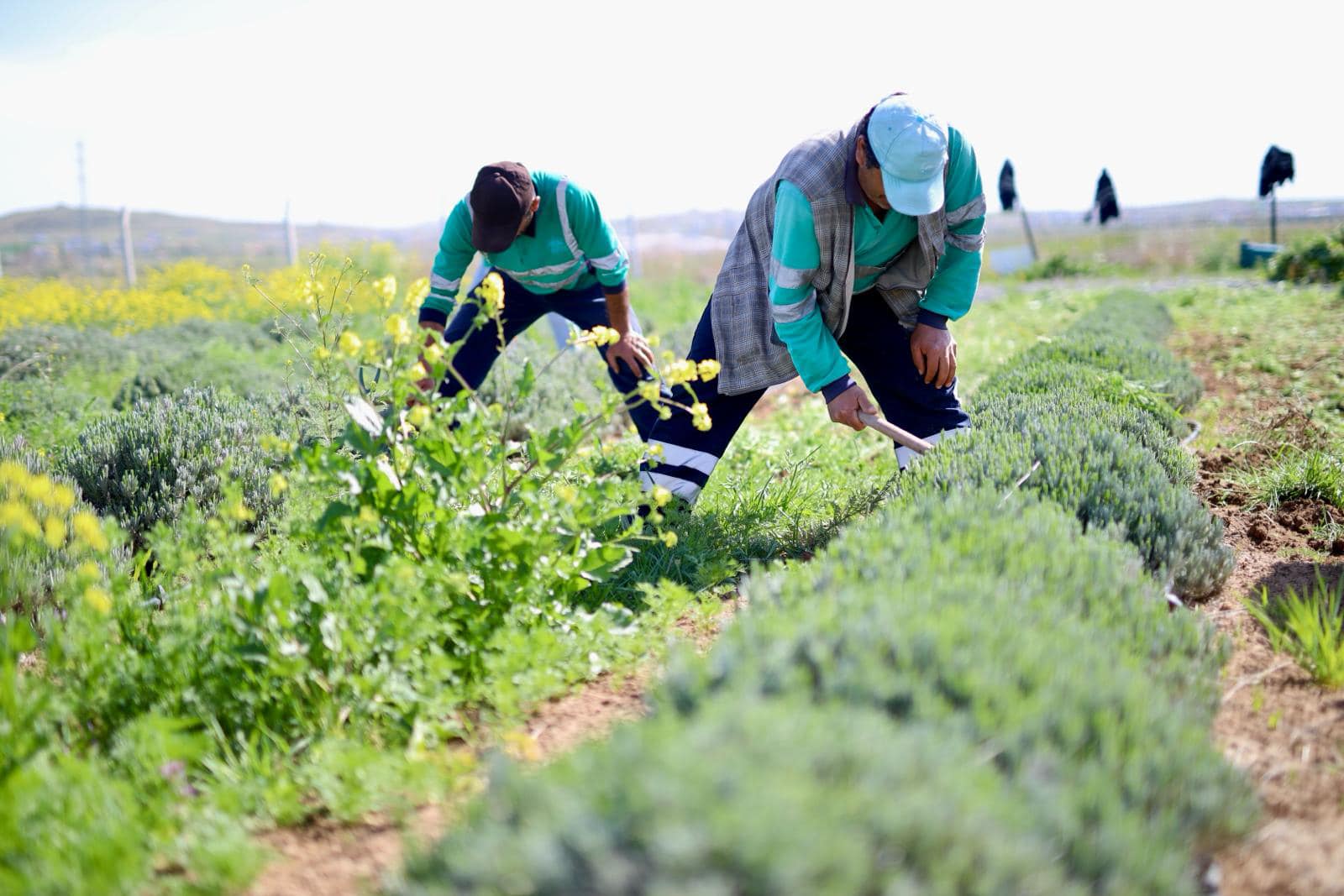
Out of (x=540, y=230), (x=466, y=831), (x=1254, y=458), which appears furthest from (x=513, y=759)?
(x=1254, y=458)

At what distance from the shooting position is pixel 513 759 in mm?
1940

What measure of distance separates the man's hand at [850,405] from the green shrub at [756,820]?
203 centimetres

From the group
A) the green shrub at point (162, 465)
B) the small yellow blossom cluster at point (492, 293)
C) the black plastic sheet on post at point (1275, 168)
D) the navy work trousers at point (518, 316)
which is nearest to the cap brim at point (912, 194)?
the small yellow blossom cluster at point (492, 293)

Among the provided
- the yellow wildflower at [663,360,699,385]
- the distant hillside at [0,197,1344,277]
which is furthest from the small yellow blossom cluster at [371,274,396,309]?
the distant hillside at [0,197,1344,277]

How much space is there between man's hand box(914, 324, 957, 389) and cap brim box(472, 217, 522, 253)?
5.76ft

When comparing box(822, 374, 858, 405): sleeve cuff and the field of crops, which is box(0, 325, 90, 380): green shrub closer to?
the field of crops

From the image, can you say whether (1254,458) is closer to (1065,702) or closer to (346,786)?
(1065,702)

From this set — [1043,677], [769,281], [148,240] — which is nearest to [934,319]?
[769,281]

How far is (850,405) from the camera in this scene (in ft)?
11.0

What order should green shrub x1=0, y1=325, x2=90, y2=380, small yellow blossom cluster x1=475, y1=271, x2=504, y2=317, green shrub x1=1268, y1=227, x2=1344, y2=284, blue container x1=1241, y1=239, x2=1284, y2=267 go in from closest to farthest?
small yellow blossom cluster x1=475, y1=271, x2=504, y2=317, green shrub x1=0, y1=325, x2=90, y2=380, green shrub x1=1268, y1=227, x2=1344, y2=284, blue container x1=1241, y1=239, x2=1284, y2=267

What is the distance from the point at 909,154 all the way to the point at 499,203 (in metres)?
1.77

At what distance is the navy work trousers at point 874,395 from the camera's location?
150 inches

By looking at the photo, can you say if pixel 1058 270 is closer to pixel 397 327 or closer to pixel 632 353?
pixel 632 353

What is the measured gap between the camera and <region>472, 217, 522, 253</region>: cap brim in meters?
3.94
